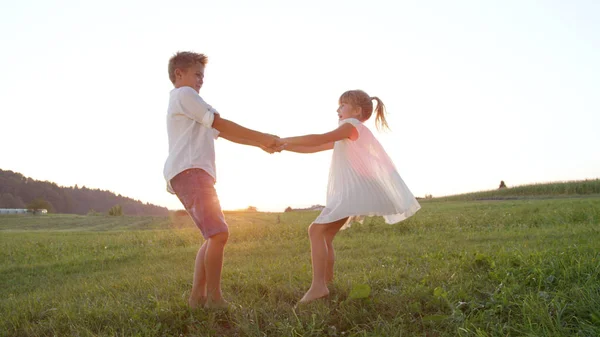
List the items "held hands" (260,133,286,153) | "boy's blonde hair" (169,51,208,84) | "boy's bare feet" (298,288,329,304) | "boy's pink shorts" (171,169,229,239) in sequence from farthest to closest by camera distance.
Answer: "held hands" (260,133,286,153), "boy's blonde hair" (169,51,208,84), "boy's bare feet" (298,288,329,304), "boy's pink shorts" (171,169,229,239)

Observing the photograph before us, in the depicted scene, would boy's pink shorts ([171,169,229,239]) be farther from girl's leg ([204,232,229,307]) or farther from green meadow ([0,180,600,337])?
green meadow ([0,180,600,337])

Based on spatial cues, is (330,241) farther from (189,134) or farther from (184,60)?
(184,60)

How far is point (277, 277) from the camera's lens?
15.8ft

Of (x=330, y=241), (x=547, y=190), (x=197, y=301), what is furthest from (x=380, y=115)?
(x=547, y=190)

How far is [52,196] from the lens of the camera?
3019cm

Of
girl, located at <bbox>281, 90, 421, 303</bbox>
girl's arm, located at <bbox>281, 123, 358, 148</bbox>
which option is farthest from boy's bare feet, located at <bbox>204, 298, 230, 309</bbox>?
girl's arm, located at <bbox>281, 123, 358, 148</bbox>

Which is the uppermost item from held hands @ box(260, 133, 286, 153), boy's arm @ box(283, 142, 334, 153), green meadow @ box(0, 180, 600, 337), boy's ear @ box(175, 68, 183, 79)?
boy's ear @ box(175, 68, 183, 79)

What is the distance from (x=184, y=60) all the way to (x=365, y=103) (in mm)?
1642

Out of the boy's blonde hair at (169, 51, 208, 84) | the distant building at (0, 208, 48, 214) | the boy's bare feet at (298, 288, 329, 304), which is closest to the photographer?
the boy's bare feet at (298, 288, 329, 304)

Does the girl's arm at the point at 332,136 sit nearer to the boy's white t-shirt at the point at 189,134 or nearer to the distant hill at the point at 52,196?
the boy's white t-shirt at the point at 189,134

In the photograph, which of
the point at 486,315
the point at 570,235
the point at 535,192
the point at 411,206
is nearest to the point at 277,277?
the point at 411,206

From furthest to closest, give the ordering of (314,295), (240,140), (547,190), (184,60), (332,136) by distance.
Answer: (547,190) < (240,140) < (332,136) < (184,60) < (314,295)

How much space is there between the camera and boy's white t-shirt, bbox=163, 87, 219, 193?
12.0ft

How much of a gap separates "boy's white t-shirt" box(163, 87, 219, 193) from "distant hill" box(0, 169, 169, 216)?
76.5 ft
